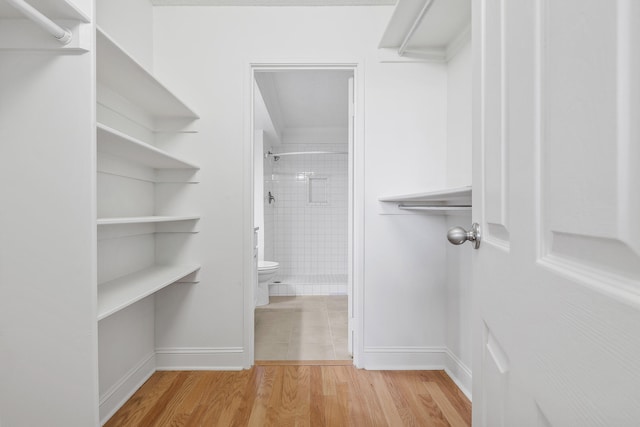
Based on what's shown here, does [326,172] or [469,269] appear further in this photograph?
[326,172]

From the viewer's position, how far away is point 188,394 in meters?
1.79

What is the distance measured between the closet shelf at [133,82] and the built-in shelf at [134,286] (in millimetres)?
969

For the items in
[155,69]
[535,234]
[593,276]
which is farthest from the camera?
[155,69]

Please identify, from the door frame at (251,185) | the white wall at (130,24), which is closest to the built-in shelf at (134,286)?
the door frame at (251,185)

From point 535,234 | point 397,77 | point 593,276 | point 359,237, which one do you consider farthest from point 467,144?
point 593,276

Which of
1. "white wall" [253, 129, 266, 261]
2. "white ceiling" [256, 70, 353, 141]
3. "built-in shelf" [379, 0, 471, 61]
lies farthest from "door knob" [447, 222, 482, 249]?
"white wall" [253, 129, 266, 261]

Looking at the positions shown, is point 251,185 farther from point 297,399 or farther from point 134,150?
point 297,399

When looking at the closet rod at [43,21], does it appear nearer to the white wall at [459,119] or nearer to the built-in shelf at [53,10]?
the built-in shelf at [53,10]

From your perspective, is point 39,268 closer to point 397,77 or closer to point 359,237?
point 359,237

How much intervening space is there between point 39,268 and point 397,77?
2.07 meters

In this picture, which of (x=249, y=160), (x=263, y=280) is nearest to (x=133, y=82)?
(x=249, y=160)

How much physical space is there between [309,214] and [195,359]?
2883 millimetres

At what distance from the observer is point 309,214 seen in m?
4.73

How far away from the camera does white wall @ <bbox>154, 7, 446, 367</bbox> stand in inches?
81.8
